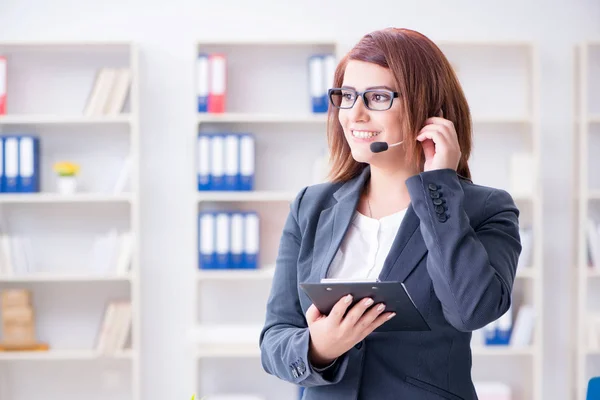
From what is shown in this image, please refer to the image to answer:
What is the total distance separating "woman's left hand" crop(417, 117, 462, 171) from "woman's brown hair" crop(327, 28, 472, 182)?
0.08 ft

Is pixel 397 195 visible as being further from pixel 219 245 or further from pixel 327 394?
pixel 219 245

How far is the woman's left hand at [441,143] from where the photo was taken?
132 cm

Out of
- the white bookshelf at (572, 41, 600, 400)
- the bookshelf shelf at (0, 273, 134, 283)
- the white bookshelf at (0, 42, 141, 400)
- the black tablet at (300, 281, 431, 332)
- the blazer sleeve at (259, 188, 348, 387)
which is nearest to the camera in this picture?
the black tablet at (300, 281, 431, 332)

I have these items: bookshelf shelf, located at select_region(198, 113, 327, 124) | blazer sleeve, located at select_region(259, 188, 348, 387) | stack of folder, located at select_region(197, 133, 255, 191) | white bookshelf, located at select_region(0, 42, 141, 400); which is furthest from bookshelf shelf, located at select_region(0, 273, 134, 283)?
blazer sleeve, located at select_region(259, 188, 348, 387)

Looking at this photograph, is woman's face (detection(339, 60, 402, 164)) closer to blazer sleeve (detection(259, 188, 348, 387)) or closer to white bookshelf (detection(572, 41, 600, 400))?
blazer sleeve (detection(259, 188, 348, 387))

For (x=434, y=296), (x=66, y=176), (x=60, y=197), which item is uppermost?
(x=66, y=176)

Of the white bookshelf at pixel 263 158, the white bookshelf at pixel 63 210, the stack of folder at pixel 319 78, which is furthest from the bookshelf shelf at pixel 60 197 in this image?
the stack of folder at pixel 319 78

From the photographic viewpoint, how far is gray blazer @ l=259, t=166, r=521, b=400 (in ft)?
4.08

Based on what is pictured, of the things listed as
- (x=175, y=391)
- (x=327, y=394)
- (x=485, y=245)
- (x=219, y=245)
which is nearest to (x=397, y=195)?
(x=485, y=245)

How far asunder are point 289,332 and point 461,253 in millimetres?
335

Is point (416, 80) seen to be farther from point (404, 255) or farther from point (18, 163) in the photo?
point (18, 163)

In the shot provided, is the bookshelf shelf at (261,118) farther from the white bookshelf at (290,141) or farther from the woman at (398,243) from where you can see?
the woman at (398,243)

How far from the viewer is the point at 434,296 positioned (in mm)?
1311

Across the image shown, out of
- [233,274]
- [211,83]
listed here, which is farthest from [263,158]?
[233,274]
